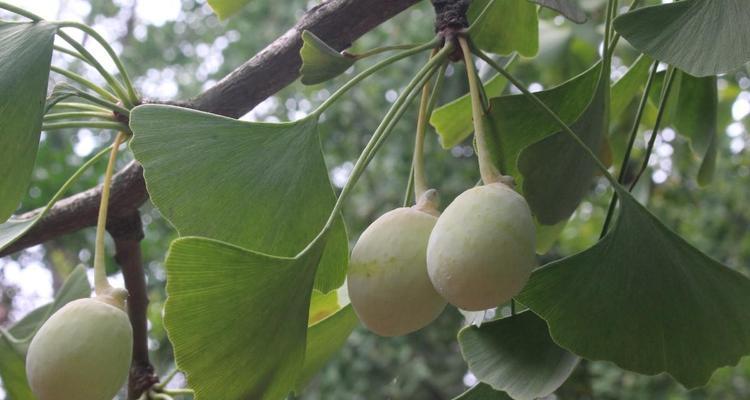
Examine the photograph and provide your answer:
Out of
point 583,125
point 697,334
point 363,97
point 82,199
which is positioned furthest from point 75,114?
point 363,97

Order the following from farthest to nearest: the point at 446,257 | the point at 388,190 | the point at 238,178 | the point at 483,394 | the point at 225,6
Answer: the point at 388,190 < the point at 225,6 < the point at 483,394 < the point at 238,178 < the point at 446,257

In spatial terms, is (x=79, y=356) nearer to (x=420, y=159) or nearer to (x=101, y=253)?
(x=101, y=253)

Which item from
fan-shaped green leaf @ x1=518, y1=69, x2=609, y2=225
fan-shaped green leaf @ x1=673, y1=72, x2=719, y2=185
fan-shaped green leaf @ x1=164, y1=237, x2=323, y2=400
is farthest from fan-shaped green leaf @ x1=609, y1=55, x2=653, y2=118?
fan-shaped green leaf @ x1=164, y1=237, x2=323, y2=400

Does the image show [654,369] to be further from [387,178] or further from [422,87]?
[387,178]

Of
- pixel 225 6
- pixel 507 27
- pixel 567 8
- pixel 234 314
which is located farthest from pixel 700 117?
pixel 234 314

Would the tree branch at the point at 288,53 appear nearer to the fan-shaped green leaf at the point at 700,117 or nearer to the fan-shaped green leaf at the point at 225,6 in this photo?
the fan-shaped green leaf at the point at 225,6

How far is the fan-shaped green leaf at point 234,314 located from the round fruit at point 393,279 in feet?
0.11

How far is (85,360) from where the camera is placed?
565 mm

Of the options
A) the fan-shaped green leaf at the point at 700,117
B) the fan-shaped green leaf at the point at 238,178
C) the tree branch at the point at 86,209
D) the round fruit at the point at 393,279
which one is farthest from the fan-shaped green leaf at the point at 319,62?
the fan-shaped green leaf at the point at 700,117

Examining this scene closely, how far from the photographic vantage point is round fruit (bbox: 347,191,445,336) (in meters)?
0.53

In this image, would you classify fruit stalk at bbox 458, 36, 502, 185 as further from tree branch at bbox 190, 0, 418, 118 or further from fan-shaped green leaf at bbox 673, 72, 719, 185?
fan-shaped green leaf at bbox 673, 72, 719, 185

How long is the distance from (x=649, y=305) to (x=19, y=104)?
19.5 inches

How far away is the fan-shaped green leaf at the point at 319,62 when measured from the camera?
→ 0.60m

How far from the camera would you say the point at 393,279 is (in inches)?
20.6
